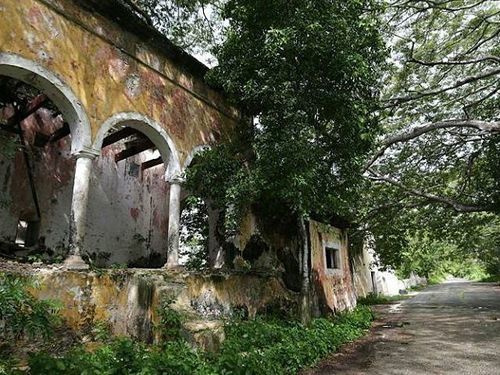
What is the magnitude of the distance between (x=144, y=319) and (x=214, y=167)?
3298 mm

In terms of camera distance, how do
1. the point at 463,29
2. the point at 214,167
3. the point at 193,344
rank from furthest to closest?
the point at 463,29 → the point at 214,167 → the point at 193,344

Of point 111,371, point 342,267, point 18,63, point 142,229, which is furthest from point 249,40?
point 342,267

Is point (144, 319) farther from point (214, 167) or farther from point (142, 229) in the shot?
point (142, 229)

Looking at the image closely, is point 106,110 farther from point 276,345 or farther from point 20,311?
point 276,345

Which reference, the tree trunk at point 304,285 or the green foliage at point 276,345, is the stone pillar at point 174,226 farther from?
the tree trunk at point 304,285

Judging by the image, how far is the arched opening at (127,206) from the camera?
1130 centimetres

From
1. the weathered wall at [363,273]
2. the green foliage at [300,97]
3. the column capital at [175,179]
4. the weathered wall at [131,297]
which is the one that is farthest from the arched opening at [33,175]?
the weathered wall at [363,273]

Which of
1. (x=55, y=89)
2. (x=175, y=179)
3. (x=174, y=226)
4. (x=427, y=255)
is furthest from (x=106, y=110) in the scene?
(x=427, y=255)

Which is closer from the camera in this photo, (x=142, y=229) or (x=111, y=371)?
(x=111, y=371)

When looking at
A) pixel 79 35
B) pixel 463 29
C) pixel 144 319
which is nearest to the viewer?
pixel 144 319

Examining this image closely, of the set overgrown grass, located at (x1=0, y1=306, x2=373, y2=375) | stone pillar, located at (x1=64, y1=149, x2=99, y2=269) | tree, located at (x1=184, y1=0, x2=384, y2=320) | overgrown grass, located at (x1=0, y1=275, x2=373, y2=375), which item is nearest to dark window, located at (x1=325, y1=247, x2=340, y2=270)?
overgrown grass, located at (x1=0, y1=306, x2=373, y2=375)

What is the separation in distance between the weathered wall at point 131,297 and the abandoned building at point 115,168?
17mm

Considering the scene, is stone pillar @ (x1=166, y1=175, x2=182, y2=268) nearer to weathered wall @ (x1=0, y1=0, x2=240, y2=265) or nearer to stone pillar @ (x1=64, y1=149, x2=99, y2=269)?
weathered wall @ (x1=0, y1=0, x2=240, y2=265)

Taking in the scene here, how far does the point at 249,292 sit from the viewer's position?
8.19 m
